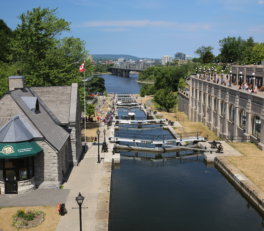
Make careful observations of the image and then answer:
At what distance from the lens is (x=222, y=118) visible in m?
48.4

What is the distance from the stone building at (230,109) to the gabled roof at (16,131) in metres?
24.0

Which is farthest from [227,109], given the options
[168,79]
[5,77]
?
[168,79]

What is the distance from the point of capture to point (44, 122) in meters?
26.6

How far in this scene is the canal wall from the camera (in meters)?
23.6

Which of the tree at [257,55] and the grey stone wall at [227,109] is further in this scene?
the tree at [257,55]

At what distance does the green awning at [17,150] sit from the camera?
22.2m

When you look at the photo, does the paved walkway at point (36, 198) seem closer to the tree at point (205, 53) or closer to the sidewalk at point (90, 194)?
the sidewalk at point (90, 194)

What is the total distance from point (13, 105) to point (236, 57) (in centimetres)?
13411

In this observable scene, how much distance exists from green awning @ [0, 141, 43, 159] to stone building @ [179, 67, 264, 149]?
24056 millimetres

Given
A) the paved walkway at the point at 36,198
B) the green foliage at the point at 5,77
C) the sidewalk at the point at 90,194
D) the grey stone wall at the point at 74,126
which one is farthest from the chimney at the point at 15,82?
the green foliage at the point at 5,77

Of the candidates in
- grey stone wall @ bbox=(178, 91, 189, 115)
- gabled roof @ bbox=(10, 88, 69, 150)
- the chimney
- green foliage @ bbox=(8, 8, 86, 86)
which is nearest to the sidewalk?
gabled roof @ bbox=(10, 88, 69, 150)

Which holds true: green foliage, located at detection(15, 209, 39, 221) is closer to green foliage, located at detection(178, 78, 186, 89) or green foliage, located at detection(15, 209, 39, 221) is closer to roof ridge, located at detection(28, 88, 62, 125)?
Result: roof ridge, located at detection(28, 88, 62, 125)

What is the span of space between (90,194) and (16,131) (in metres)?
6.93

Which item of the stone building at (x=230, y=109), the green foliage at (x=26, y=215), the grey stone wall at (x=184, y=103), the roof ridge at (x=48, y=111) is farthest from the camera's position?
the grey stone wall at (x=184, y=103)
